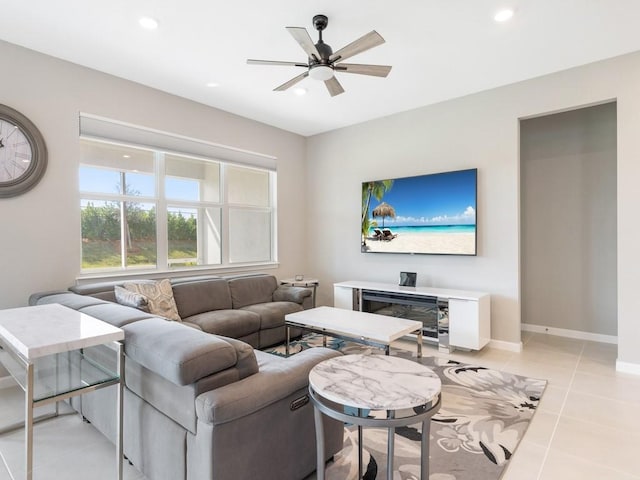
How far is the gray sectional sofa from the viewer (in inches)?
56.1

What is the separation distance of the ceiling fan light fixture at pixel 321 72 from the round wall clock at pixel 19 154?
2539 mm

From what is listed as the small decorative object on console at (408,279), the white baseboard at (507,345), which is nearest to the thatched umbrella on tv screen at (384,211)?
the small decorative object on console at (408,279)

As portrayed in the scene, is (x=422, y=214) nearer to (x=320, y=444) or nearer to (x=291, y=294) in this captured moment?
(x=291, y=294)

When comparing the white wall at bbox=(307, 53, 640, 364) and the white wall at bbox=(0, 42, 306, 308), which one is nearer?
the white wall at bbox=(0, 42, 306, 308)

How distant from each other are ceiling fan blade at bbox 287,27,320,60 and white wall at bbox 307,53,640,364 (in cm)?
244

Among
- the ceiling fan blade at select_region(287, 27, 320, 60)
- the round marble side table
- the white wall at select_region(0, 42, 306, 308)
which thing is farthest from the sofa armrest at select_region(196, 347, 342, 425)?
the white wall at select_region(0, 42, 306, 308)

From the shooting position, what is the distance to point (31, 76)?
10.2 feet

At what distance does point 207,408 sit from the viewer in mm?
1378

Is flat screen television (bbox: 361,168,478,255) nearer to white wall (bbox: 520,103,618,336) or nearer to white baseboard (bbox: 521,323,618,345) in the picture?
white wall (bbox: 520,103,618,336)

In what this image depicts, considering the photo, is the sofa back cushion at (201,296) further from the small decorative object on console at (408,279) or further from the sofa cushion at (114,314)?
the small decorative object on console at (408,279)

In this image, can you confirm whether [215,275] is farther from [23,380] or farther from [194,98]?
[23,380]

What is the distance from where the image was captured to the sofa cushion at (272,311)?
384 centimetres

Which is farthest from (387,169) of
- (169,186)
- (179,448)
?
(179,448)

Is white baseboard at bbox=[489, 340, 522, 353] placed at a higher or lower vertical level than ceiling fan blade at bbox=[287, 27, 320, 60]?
lower
